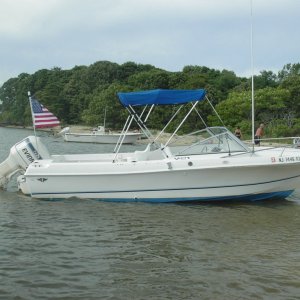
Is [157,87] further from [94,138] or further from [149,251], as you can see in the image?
[149,251]

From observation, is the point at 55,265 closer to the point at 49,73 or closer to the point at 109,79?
the point at 109,79

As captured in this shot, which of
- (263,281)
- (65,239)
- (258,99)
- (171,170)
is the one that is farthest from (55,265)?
(258,99)

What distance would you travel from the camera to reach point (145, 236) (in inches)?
364

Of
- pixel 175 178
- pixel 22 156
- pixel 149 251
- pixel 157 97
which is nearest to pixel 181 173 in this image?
pixel 175 178

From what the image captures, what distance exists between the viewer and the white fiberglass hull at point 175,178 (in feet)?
40.0

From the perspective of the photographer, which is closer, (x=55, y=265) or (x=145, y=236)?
(x=55, y=265)

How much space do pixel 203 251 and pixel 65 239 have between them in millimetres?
2580

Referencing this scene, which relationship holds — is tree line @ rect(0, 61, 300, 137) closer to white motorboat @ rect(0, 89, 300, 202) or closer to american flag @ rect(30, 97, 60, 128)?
american flag @ rect(30, 97, 60, 128)

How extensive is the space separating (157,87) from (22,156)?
63.0 m

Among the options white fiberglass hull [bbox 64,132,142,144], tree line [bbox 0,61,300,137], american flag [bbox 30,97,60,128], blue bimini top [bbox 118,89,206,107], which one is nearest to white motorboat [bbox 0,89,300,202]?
blue bimini top [bbox 118,89,206,107]

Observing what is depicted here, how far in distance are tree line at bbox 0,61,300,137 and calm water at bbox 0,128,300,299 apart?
1420 inches

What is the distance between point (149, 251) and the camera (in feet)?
27.0

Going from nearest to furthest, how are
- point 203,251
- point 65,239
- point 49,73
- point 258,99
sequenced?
point 203,251 → point 65,239 → point 258,99 → point 49,73

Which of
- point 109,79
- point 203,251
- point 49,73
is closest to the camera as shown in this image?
point 203,251
